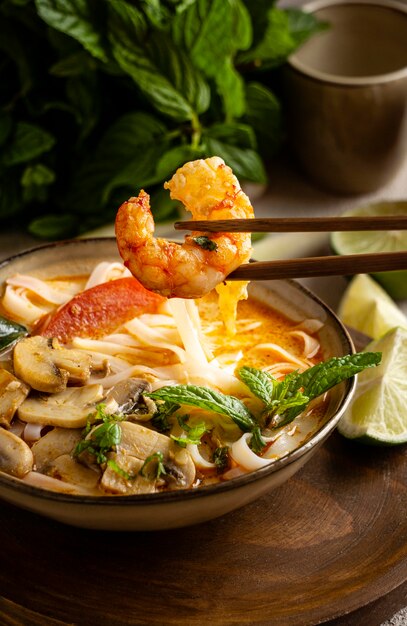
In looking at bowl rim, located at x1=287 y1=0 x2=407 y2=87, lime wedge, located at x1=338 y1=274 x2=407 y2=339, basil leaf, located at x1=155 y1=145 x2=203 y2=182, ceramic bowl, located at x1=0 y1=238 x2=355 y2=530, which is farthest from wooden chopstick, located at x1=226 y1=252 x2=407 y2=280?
bowl rim, located at x1=287 y1=0 x2=407 y2=87

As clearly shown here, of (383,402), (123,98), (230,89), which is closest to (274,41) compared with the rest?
(230,89)

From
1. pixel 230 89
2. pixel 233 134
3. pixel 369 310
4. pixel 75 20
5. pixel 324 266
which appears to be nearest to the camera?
pixel 324 266

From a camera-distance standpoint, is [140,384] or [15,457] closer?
[15,457]

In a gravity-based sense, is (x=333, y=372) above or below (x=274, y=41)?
below

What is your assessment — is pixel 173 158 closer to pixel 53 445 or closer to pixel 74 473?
pixel 53 445

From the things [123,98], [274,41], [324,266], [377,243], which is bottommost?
[377,243]

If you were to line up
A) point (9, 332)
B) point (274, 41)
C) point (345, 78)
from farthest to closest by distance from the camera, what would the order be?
point (274, 41) → point (345, 78) → point (9, 332)

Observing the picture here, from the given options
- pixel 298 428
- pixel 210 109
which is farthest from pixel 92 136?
pixel 298 428
